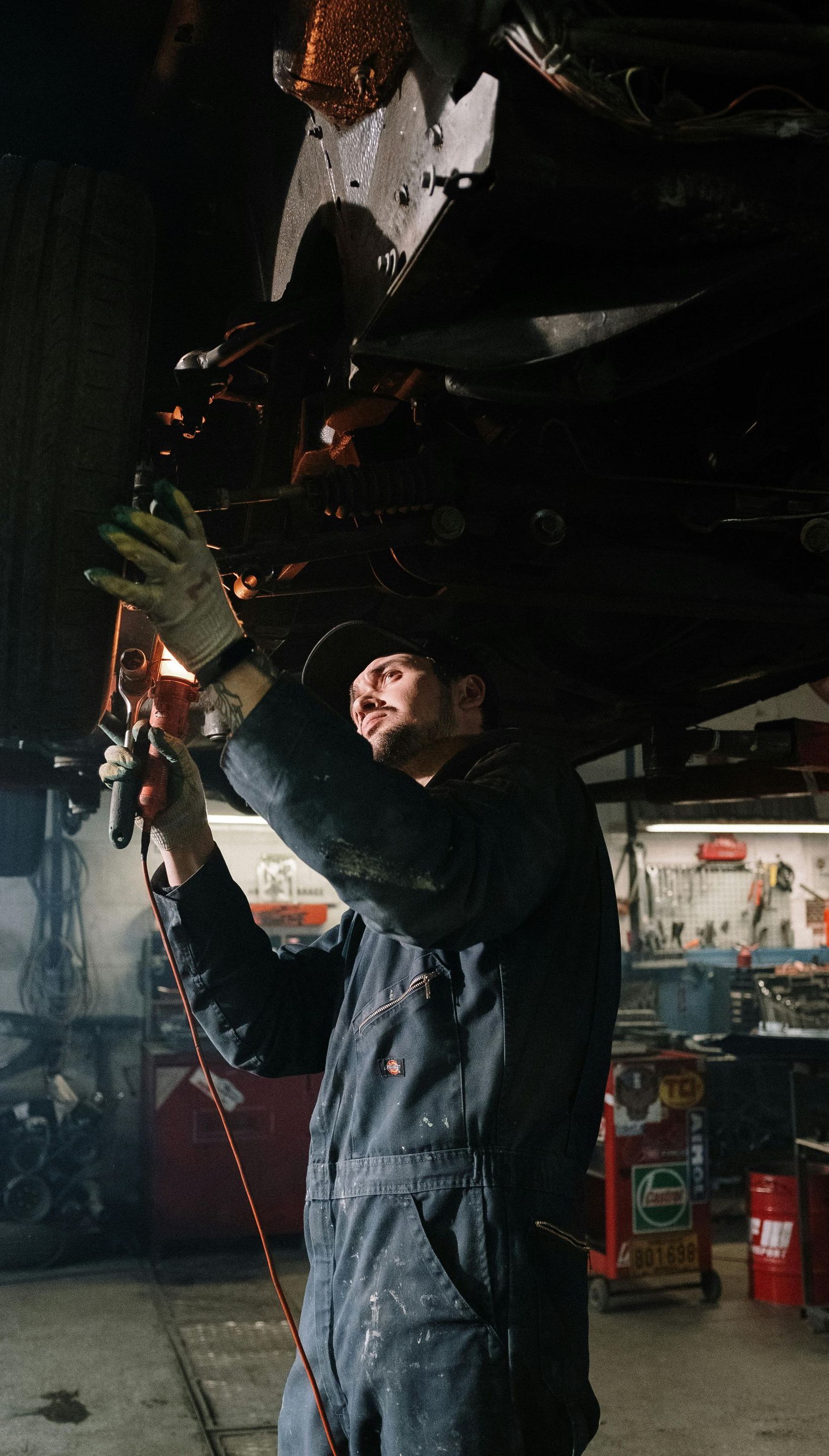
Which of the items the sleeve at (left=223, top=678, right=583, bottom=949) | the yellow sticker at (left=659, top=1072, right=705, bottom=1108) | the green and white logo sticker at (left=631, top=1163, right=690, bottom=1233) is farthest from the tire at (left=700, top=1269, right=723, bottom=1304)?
the sleeve at (left=223, top=678, right=583, bottom=949)

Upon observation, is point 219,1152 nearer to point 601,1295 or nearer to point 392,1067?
point 601,1295

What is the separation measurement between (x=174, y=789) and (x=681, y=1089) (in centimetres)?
437

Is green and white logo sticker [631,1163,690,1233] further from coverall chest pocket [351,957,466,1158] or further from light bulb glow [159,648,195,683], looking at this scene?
coverall chest pocket [351,957,466,1158]

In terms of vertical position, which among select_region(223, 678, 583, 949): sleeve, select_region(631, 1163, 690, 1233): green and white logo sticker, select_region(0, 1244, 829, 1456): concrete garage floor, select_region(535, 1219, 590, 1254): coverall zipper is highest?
select_region(223, 678, 583, 949): sleeve

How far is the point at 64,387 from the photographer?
1576 millimetres

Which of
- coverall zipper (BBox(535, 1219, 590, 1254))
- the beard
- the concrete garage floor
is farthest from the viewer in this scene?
the concrete garage floor

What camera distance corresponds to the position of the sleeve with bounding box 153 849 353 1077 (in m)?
1.76

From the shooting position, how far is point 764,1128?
755 cm

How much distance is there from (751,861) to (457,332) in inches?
339

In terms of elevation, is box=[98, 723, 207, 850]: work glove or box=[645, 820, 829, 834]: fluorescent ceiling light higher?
box=[645, 820, 829, 834]: fluorescent ceiling light

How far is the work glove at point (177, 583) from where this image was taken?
48.7 inches

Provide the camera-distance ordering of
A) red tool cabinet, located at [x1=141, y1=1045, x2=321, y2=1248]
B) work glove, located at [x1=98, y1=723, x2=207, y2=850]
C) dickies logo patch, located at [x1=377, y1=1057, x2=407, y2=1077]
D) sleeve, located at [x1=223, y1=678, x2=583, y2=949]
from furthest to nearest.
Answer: red tool cabinet, located at [x1=141, y1=1045, x2=321, y2=1248], work glove, located at [x1=98, y1=723, x2=207, y2=850], dickies logo patch, located at [x1=377, y1=1057, x2=407, y2=1077], sleeve, located at [x1=223, y1=678, x2=583, y2=949]

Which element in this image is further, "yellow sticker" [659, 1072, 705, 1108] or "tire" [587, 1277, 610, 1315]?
"yellow sticker" [659, 1072, 705, 1108]

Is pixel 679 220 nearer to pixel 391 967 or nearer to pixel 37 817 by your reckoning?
pixel 391 967
